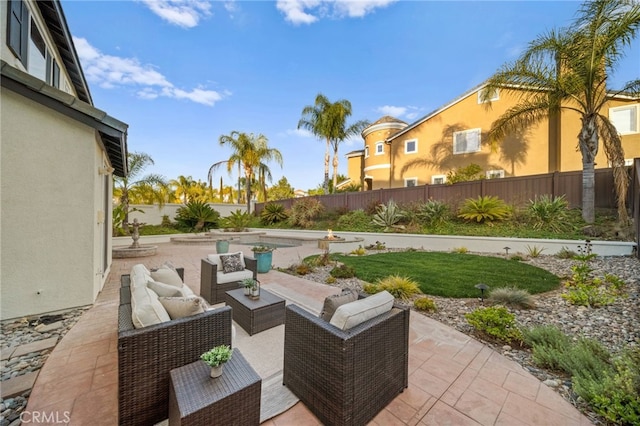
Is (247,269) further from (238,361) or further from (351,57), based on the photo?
(351,57)

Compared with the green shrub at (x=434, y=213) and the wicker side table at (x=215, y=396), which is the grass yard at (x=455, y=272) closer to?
the green shrub at (x=434, y=213)

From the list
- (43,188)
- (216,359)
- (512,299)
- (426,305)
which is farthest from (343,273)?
(43,188)

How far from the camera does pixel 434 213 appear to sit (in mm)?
11219

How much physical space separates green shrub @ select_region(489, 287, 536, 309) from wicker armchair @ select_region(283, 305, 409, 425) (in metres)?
3.15

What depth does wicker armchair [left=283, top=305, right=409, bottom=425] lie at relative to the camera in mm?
1783

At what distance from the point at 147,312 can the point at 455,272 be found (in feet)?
21.3

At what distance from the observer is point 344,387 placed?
1.76m

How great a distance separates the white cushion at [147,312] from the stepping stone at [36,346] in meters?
2.21

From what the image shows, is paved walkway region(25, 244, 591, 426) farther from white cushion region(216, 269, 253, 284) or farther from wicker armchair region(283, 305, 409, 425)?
white cushion region(216, 269, 253, 284)

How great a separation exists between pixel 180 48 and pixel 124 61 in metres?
2.14

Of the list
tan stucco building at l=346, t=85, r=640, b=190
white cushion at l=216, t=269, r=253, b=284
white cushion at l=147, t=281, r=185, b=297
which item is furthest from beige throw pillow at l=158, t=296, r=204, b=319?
tan stucco building at l=346, t=85, r=640, b=190

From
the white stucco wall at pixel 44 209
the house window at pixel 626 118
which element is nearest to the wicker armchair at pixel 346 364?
the white stucco wall at pixel 44 209

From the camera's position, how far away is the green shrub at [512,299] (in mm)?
4172

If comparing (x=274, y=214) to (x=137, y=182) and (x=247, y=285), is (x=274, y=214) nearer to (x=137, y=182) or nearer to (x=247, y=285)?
(x=137, y=182)
